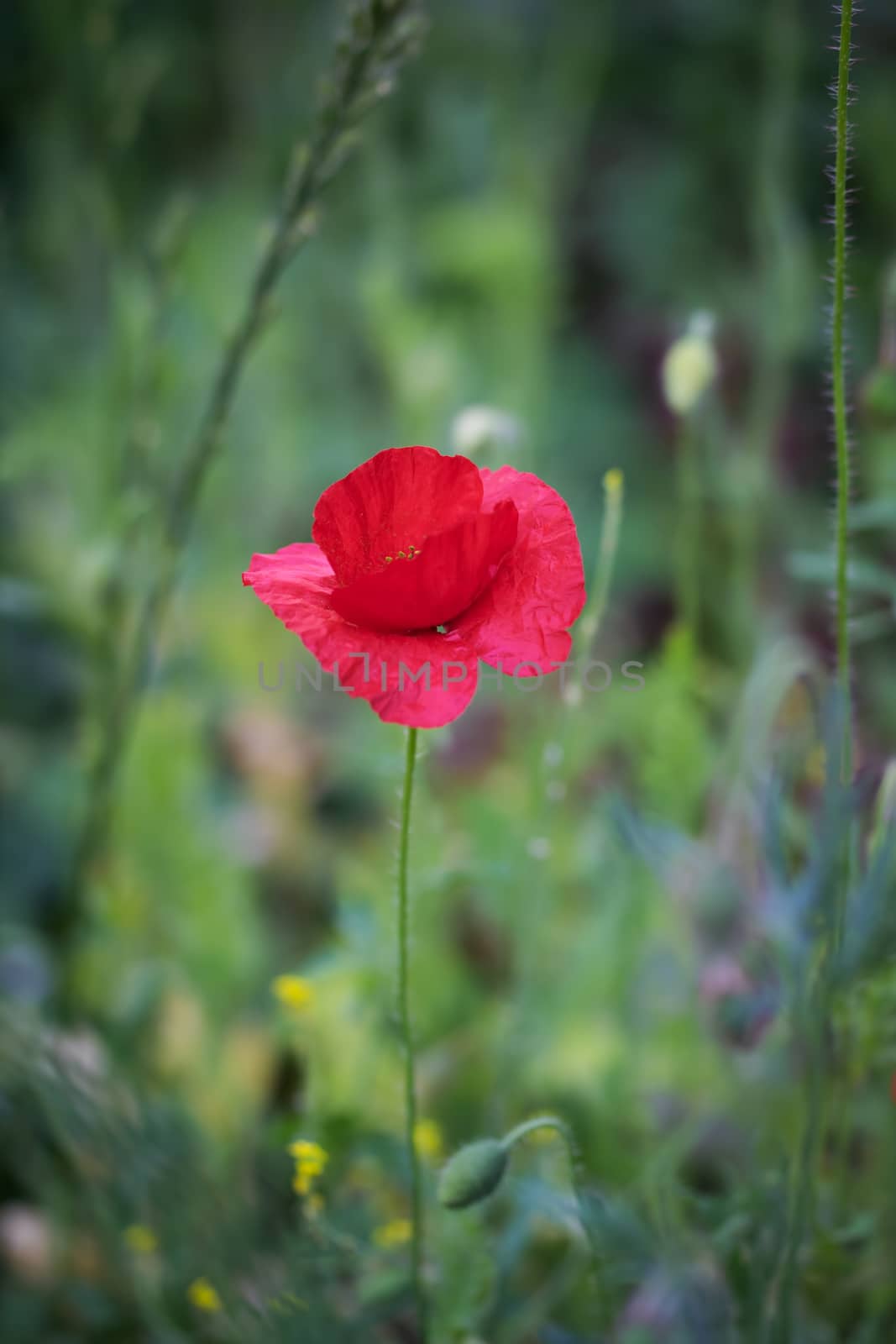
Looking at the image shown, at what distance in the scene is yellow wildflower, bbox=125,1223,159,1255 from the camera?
0.63 metres

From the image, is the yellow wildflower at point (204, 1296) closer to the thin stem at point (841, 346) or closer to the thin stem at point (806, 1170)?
the thin stem at point (806, 1170)

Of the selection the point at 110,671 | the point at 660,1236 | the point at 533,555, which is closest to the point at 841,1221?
the point at 660,1236

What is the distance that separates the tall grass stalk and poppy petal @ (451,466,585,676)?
0.76 feet

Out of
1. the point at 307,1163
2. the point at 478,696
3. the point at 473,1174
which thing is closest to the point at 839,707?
the point at 473,1174

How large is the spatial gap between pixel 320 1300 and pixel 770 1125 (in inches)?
11.5

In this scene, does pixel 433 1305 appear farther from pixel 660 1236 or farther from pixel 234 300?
pixel 234 300

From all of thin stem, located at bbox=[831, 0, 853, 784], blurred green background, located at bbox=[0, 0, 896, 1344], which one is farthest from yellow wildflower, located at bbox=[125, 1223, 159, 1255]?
thin stem, located at bbox=[831, 0, 853, 784]

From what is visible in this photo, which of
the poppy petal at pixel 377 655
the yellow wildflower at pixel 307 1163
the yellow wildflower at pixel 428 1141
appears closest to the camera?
the poppy petal at pixel 377 655

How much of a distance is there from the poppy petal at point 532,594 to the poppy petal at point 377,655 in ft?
0.04

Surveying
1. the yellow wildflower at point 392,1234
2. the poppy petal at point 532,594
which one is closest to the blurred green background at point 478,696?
the yellow wildflower at point 392,1234

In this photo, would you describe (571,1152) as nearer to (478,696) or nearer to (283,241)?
(283,241)

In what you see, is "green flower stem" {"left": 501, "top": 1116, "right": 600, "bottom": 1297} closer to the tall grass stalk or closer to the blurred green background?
the blurred green background

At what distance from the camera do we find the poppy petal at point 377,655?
361 millimetres

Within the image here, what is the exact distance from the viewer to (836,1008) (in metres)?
0.48
